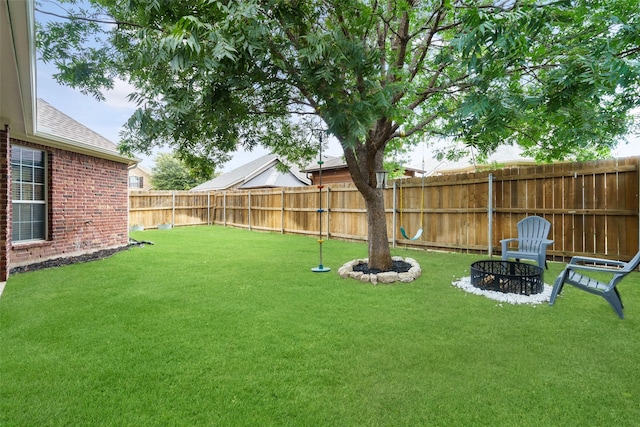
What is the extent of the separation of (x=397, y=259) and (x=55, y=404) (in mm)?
5391

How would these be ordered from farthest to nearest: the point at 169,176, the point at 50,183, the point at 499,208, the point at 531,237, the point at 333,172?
the point at 169,176
the point at 333,172
the point at 499,208
the point at 50,183
the point at 531,237

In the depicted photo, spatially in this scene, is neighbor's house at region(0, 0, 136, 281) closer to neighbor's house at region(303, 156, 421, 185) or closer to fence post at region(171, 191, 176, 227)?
fence post at region(171, 191, 176, 227)

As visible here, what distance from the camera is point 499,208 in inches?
281

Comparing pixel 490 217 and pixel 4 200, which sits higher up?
pixel 4 200

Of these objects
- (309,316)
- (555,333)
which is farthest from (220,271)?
(555,333)

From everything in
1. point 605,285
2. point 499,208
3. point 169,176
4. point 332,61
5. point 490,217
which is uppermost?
point 169,176

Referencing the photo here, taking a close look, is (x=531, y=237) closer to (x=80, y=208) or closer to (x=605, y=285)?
(x=605, y=285)

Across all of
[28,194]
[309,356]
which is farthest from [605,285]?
[28,194]

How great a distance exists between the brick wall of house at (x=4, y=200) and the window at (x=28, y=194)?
1.08m

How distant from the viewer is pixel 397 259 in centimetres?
637

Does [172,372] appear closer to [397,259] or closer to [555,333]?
[555,333]

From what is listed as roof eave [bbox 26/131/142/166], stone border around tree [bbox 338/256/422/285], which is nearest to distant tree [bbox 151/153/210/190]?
→ roof eave [bbox 26/131/142/166]

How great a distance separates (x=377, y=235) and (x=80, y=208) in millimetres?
6772

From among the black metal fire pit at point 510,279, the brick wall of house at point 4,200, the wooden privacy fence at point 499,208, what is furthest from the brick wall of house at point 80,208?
the black metal fire pit at point 510,279
